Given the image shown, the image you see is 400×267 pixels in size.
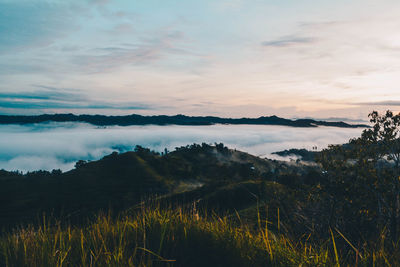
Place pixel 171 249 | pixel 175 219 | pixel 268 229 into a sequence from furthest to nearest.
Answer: pixel 268 229
pixel 175 219
pixel 171 249

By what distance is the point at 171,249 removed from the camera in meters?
5.29

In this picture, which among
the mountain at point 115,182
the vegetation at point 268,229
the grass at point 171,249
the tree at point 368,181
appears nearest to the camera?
the grass at point 171,249

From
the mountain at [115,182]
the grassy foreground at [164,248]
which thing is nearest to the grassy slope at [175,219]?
the grassy foreground at [164,248]

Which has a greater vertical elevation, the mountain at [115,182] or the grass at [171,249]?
the grass at [171,249]

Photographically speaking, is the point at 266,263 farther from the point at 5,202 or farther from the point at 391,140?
the point at 5,202

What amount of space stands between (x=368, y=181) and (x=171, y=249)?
862 cm

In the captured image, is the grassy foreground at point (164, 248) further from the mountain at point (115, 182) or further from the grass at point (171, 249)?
the mountain at point (115, 182)

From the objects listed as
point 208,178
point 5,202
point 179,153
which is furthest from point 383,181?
point 179,153

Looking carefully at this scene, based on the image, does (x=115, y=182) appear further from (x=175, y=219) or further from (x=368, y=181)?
(x=175, y=219)

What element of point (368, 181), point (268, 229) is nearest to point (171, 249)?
point (268, 229)

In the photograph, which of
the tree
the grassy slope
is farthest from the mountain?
the tree

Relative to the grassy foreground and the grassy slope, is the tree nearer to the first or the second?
the grassy slope

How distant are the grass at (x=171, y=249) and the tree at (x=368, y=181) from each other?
217 inches

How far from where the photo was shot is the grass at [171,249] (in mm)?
4430
